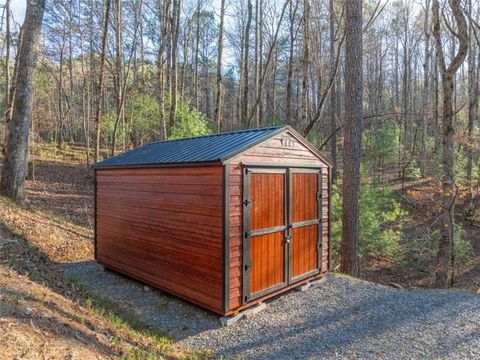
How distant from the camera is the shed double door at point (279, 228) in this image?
4637mm

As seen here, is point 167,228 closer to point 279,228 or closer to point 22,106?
point 279,228

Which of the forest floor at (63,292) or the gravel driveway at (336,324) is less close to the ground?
the forest floor at (63,292)

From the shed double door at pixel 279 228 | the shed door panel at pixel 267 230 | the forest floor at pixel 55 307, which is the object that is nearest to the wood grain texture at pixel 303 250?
the shed double door at pixel 279 228

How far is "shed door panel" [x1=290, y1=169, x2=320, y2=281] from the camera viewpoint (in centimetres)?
542

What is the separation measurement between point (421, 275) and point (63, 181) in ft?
47.8

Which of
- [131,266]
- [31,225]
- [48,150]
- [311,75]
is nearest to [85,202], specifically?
[31,225]

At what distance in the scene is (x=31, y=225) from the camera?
7379mm

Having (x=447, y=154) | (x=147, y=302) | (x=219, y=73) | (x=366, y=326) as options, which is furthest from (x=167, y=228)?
(x=219, y=73)

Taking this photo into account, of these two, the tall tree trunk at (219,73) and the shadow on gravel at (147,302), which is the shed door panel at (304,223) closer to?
the shadow on gravel at (147,302)

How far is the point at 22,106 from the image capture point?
8141 mm

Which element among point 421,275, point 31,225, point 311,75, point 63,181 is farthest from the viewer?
point 311,75

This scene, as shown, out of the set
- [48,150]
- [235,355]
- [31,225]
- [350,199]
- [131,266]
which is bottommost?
[235,355]

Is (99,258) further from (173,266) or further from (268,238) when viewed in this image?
(268,238)

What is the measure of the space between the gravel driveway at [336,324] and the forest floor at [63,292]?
7.2 inches
